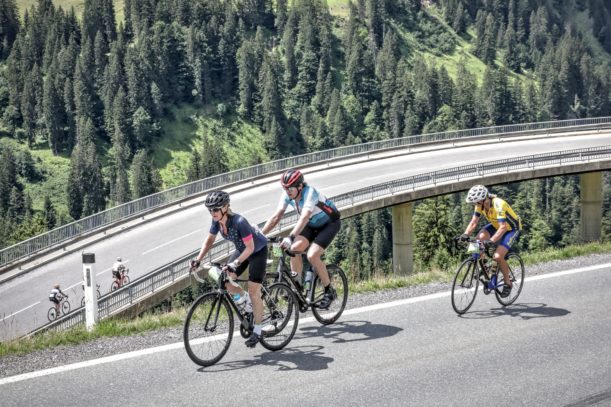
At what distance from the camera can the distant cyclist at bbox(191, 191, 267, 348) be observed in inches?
321

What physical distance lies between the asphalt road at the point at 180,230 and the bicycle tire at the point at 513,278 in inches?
554

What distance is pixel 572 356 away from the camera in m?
8.40

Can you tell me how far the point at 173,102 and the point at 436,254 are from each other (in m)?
117

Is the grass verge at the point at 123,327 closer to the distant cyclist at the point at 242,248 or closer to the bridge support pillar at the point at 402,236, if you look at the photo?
the distant cyclist at the point at 242,248

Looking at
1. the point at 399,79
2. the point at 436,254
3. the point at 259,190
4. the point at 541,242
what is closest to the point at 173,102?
the point at 399,79

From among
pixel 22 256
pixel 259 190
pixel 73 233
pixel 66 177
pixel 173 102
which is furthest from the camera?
pixel 173 102

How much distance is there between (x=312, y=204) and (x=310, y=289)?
1.29m

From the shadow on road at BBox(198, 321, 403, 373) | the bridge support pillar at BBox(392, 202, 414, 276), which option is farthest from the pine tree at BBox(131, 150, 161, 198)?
the shadow on road at BBox(198, 321, 403, 373)

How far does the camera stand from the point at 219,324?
8305 millimetres

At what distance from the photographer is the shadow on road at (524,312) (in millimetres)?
10172

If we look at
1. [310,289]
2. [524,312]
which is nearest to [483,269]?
[524,312]

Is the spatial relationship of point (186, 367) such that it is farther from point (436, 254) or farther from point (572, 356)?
point (436, 254)

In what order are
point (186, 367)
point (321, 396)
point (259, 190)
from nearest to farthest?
point (321, 396) < point (186, 367) < point (259, 190)

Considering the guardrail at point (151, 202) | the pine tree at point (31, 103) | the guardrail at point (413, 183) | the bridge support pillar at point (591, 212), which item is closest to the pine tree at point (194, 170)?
the pine tree at point (31, 103)
